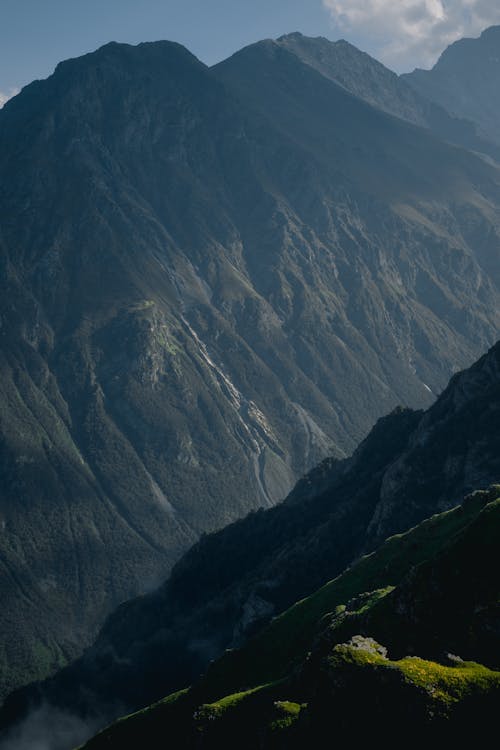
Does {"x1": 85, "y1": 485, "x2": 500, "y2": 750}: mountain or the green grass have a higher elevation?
the green grass

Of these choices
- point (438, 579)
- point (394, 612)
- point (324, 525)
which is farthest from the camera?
point (324, 525)

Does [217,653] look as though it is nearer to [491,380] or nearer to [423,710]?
[491,380]

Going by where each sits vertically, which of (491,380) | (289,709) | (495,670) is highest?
(491,380)

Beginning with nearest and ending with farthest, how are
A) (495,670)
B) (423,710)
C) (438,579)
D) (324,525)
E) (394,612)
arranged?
(423,710) → (495,670) → (438,579) → (394,612) → (324,525)

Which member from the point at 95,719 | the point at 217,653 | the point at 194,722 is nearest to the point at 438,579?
the point at 194,722

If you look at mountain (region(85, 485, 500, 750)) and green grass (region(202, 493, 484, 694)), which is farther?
green grass (region(202, 493, 484, 694))

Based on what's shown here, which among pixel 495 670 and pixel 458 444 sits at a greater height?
pixel 458 444

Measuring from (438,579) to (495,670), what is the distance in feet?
32.0

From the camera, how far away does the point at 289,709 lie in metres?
68.8

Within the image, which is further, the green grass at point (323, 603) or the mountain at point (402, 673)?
the green grass at point (323, 603)

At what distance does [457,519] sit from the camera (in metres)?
113

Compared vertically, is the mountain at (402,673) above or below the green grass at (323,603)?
below

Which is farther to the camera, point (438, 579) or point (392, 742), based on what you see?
point (438, 579)

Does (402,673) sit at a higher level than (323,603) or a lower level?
lower
